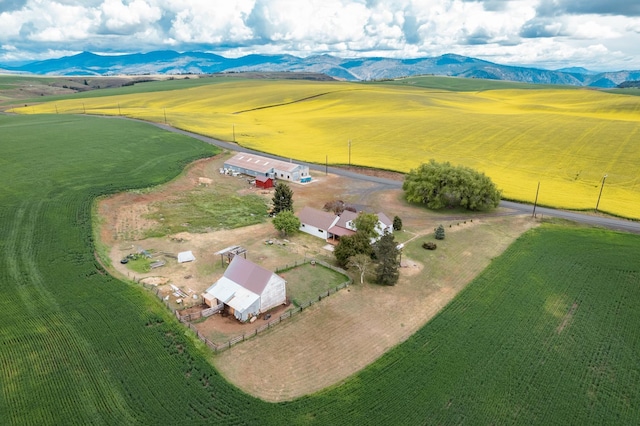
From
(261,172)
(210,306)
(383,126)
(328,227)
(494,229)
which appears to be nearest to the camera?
(210,306)

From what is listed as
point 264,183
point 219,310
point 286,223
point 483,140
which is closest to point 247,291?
point 219,310

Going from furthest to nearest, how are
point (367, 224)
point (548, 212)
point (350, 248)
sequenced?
point (548, 212) → point (367, 224) → point (350, 248)

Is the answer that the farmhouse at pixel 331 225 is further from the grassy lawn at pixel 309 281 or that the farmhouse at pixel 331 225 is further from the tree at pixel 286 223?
the grassy lawn at pixel 309 281

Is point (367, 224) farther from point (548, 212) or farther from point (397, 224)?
point (548, 212)

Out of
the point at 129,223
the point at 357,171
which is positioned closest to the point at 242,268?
the point at 129,223

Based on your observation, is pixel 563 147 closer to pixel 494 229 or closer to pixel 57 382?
pixel 494 229

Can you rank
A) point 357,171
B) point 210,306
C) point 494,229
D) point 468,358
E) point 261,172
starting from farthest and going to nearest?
point 357,171
point 261,172
point 494,229
point 210,306
point 468,358
